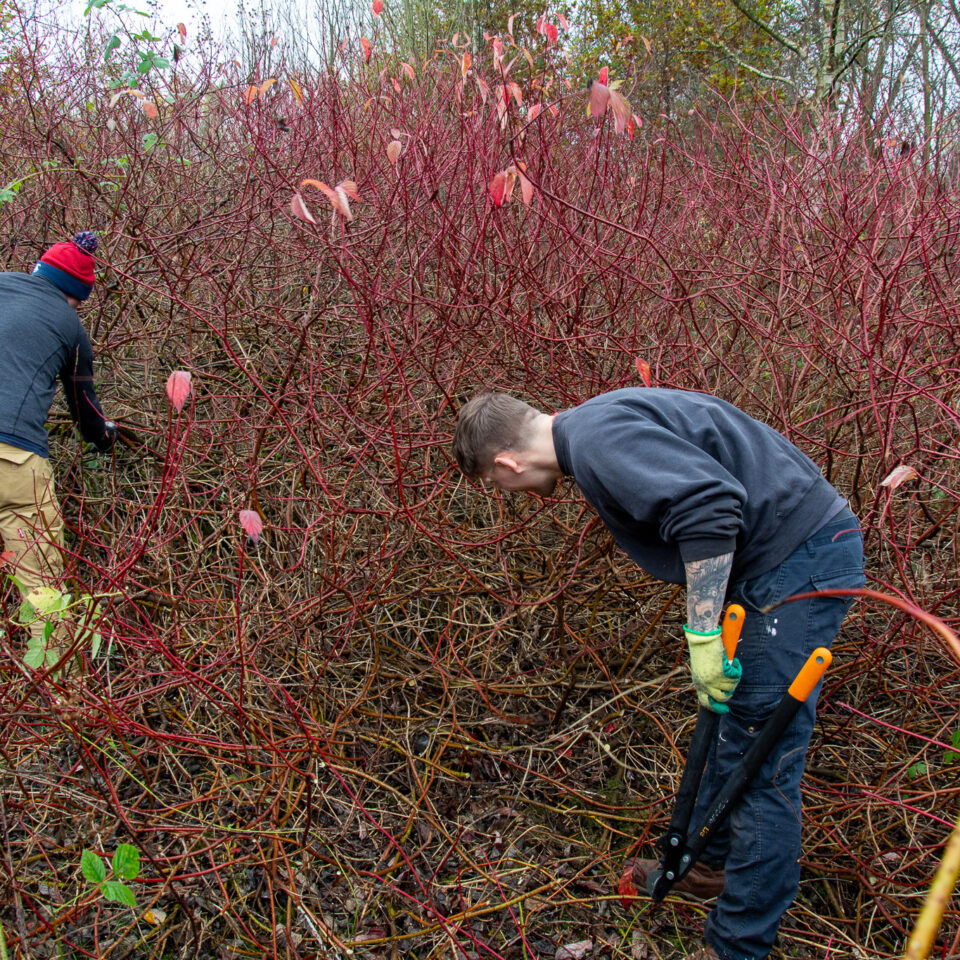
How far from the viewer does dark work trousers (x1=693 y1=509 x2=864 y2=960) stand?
1.69m

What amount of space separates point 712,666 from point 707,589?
8.3 inches

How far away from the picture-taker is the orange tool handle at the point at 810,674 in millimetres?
1566

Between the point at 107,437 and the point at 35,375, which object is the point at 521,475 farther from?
the point at 107,437

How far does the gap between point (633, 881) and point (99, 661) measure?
224 centimetres

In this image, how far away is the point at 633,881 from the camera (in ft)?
7.38

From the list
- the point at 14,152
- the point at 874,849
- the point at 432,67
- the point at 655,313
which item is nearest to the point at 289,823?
the point at 874,849

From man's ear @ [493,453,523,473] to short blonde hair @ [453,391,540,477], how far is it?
0.02 metres

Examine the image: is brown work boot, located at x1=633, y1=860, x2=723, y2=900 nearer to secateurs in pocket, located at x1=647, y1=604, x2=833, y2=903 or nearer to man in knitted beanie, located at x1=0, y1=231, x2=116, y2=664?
secateurs in pocket, located at x1=647, y1=604, x2=833, y2=903

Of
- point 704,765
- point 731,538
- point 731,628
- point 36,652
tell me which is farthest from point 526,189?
point 36,652

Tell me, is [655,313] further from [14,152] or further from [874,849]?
[14,152]

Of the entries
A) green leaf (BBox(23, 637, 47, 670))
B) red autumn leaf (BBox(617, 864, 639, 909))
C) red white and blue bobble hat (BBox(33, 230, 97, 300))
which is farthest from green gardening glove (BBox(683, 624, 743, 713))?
red white and blue bobble hat (BBox(33, 230, 97, 300))

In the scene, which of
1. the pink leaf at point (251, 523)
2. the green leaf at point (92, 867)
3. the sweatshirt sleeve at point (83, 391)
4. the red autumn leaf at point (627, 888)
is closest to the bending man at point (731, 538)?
the red autumn leaf at point (627, 888)

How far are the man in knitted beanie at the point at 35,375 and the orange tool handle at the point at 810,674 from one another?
8.05ft

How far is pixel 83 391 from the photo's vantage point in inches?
117
